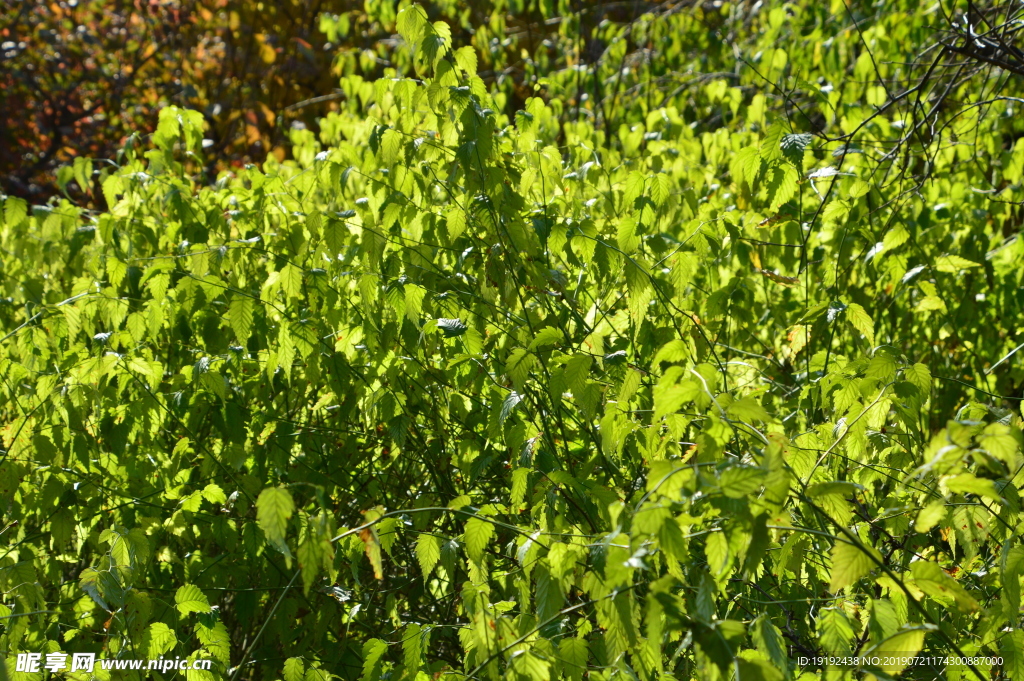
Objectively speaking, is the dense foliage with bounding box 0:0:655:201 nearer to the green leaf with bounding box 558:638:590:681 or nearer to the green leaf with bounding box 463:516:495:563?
the green leaf with bounding box 463:516:495:563

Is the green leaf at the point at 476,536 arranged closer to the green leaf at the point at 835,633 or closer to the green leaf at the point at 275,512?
the green leaf at the point at 275,512

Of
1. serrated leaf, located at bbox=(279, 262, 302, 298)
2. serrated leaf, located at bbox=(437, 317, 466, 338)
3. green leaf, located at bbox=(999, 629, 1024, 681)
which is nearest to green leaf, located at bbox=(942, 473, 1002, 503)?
green leaf, located at bbox=(999, 629, 1024, 681)

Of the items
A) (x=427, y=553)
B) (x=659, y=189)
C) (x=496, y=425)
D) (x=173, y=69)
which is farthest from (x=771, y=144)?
(x=173, y=69)

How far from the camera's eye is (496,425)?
63.2 inches

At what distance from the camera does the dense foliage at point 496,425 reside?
122cm

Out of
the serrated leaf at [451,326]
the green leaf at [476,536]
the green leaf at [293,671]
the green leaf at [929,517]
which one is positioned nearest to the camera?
the green leaf at [929,517]

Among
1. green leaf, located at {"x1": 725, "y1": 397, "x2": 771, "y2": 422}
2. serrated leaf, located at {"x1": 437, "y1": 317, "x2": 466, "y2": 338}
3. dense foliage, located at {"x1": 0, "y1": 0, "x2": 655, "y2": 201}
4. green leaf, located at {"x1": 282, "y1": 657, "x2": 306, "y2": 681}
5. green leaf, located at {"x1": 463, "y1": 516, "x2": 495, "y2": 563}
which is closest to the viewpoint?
green leaf, located at {"x1": 725, "y1": 397, "x2": 771, "y2": 422}

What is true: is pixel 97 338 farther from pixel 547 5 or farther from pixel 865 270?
pixel 547 5

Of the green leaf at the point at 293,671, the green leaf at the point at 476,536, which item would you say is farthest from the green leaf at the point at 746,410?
the green leaf at the point at 293,671

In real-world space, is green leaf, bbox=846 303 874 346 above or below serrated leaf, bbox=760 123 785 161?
below

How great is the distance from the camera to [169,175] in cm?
255

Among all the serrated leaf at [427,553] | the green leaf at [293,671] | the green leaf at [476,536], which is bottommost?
the green leaf at [293,671]

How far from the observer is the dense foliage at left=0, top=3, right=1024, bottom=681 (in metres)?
1.22

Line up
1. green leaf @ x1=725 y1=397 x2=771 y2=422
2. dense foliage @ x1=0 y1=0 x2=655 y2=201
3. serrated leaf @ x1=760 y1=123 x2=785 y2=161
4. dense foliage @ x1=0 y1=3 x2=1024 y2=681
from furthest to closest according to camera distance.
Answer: dense foliage @ x1=0 y1=0 x2=655 y2=201
serrated leaf @ x1=760 y1=123 x2=785 y2=161
dense foliage @ x1=0 y1=3 x2=1024 y2=681
green leaf @ x1=725 y1=397 x2=771 y2=422
